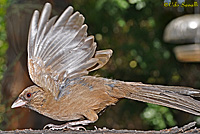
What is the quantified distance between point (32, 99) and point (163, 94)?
61cm

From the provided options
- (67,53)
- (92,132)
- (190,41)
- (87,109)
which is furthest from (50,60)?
(190,41)

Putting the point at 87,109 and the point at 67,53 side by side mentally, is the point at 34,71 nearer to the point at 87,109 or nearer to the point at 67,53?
the point at 67,53

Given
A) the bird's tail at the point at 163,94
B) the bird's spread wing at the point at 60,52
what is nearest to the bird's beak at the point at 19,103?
the bird's spread wing at the point at 60,52

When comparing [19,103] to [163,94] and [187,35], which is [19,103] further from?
[187,35]

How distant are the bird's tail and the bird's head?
329 millimetres

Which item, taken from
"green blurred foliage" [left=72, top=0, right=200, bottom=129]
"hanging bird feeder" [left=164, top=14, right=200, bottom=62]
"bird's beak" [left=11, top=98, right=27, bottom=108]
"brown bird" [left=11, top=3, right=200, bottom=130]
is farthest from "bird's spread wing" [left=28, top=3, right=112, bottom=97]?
"green blurred foliage" [left=72, top=0, right=200, bottom=129]

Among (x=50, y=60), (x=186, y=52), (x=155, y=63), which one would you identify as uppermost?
(x=50, y=60)

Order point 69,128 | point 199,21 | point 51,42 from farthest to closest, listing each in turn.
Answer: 1. point 199,21
2. point 51,42
3. point 69,128

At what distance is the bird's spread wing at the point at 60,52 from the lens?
61.0 inches

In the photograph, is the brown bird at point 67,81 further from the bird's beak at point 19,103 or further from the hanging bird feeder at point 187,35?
the hanging bird feeder at point 187,35

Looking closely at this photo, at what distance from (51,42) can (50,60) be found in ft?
0.31

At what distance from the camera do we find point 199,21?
2.54 metres

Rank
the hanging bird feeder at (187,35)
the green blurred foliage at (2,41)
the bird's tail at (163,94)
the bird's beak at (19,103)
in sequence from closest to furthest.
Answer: the bird's tail at (163,94) < the bird's beak at (19,103) < the hanging bird feeder at (187,35) < the green blurred foliage at (2,41)

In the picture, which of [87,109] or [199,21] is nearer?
[87,109]
